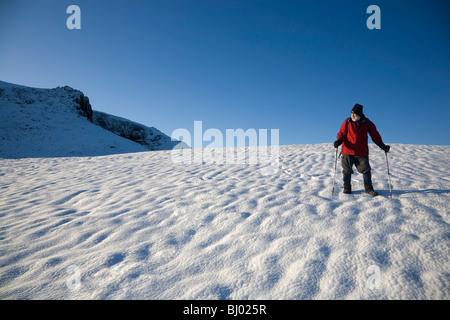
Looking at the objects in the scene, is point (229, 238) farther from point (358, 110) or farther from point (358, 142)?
point (358, 110)

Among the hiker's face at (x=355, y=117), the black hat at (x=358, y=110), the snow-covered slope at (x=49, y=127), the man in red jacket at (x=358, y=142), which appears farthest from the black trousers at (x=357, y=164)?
the snow-covered slope at (x=49, y=127)

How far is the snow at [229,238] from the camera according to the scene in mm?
1807

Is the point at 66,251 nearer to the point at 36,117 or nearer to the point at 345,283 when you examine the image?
the point at 345,283

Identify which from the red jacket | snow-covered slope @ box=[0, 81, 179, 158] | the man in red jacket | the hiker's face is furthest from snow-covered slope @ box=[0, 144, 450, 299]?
snow-covered slope @ box=[0, 81, 179, 158]

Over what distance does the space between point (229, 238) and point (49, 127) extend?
89.3 feet

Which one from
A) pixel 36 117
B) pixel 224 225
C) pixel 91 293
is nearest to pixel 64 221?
pixel 91 293

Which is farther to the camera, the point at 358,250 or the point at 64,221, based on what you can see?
the point at 64,221

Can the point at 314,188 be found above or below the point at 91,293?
above

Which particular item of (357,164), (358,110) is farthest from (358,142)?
(358,110)

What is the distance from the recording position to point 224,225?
2.89m

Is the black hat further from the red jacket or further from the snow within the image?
the snow

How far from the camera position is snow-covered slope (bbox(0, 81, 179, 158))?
54.0 feet

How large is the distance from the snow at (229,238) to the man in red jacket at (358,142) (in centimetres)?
38
